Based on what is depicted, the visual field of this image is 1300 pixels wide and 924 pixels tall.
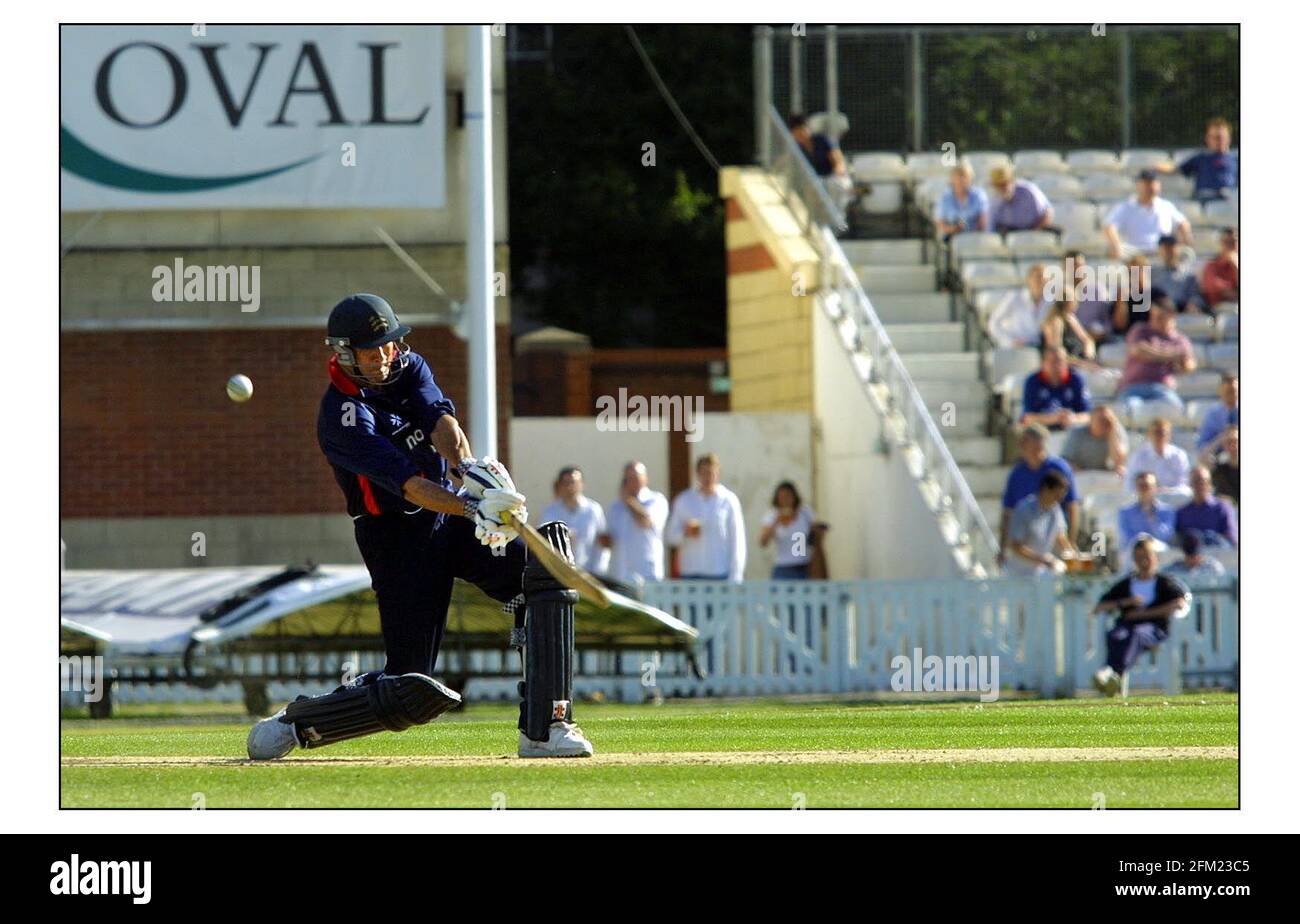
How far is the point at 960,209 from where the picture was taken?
23.2 metres

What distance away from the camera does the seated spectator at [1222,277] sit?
72.1 feet

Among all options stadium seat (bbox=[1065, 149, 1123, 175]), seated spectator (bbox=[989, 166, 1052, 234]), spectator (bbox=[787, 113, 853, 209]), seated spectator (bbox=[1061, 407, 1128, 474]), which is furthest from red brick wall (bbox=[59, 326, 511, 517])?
stadium seat (bbox=[1065, 149, 1123, 175])

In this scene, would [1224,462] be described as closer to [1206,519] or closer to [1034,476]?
[1206,519]

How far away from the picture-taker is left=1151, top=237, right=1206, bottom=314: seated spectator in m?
22.0

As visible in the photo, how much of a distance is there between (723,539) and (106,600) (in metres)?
5.27

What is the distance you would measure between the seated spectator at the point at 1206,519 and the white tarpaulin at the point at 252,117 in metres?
8.00

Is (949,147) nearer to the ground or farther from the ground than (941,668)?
farther from the ground

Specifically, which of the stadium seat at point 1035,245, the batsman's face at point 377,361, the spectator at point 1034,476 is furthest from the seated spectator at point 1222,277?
the batsman's face at point 377,361

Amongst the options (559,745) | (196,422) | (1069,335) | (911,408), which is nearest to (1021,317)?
(1069,335)

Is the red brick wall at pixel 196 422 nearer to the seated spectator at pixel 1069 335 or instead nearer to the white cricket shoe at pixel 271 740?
the seated spectator at pixel 1069 335

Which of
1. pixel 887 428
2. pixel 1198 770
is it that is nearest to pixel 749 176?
pixel 887 428

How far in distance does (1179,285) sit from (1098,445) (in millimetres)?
2895

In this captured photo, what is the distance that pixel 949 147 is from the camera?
2438 cm
